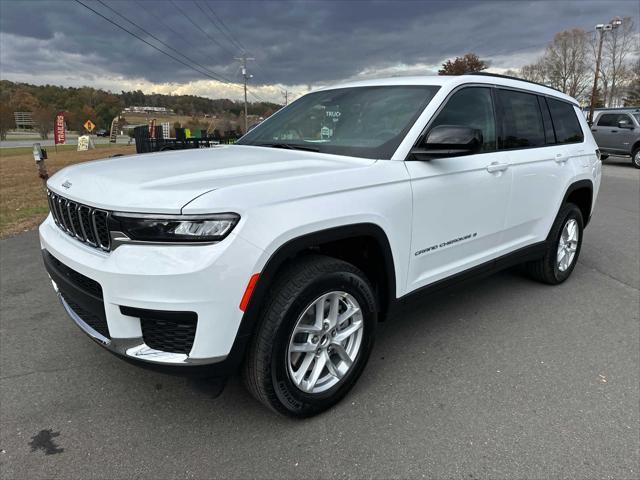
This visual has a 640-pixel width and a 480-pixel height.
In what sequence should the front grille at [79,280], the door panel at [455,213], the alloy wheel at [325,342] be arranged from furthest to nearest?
1. the door panel at [455,213]
2. the alloy wheel at [325,342]
3. the front grille at [79,280]

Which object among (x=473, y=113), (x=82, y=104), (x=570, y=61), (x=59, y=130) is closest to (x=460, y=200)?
(x=473, y=113)

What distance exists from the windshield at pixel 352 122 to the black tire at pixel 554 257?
209cm

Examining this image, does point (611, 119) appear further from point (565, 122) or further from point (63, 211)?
point (63, 211)

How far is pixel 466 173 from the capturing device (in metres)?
3.08

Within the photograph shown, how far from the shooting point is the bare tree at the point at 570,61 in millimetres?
57438

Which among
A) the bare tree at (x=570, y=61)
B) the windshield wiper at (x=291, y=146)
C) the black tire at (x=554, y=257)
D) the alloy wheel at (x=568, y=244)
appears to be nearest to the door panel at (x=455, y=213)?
the windshield wiper at (x=291, y=146)

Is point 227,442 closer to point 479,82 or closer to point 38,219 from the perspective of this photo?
point 479,82

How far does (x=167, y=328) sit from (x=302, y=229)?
751mm

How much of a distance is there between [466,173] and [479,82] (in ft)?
2.63

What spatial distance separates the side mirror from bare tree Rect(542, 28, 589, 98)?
63.6 meters

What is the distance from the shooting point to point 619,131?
17219mm

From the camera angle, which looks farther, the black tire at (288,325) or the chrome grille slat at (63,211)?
the chrome grille slat at (63,211)

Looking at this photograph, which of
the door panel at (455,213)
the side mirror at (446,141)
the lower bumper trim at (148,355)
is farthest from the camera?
the door panel at (455,213)

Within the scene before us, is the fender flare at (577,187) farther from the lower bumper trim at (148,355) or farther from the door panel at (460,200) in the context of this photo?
the lower bumper trim at (148,355)
